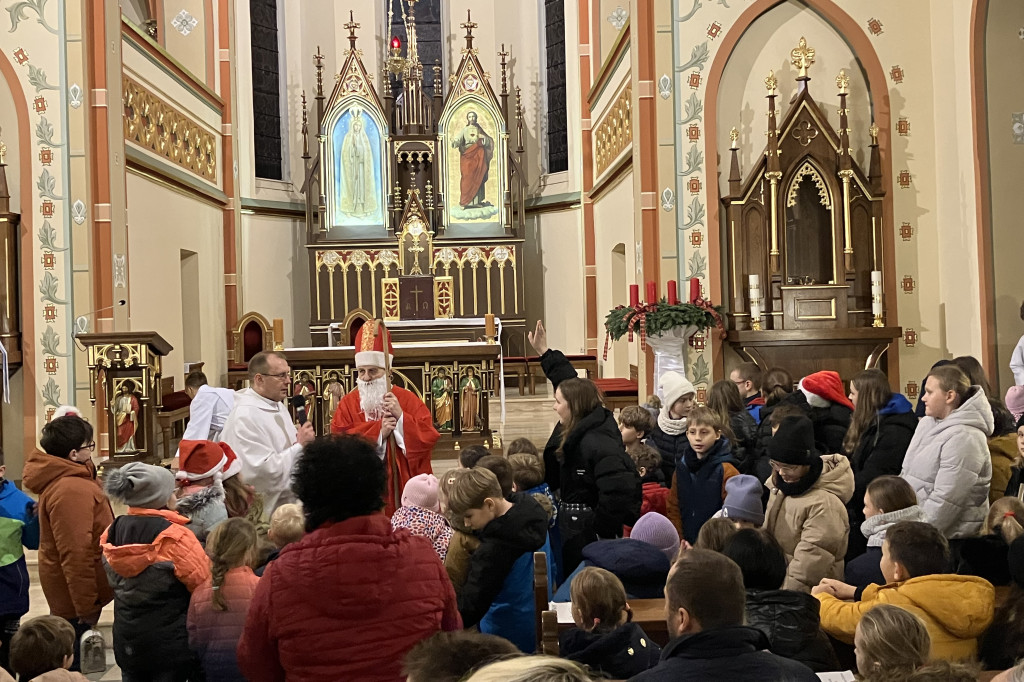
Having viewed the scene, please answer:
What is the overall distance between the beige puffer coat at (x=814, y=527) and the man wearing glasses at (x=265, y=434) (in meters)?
2.24

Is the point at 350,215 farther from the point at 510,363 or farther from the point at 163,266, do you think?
the point at 163,266

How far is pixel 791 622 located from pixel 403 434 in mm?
3187

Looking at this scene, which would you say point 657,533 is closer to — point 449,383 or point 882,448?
point 882,448

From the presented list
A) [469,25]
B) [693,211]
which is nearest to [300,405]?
[693,211]

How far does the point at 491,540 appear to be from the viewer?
324 centimetres

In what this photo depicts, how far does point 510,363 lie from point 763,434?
10.4 m

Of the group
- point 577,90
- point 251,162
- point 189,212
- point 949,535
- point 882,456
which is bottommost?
point 949,535

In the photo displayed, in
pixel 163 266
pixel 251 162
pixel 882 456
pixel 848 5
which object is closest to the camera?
pixel 882 456

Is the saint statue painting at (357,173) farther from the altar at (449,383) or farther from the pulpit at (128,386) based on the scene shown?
the pulpit at (128,386)

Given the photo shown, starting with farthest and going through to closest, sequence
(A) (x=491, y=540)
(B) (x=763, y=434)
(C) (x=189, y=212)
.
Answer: (C) (x=189, y=212) < (B) (x=763, y=434) < (A) (x=491, y=540)

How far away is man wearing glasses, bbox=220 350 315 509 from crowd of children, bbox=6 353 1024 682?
0.41m

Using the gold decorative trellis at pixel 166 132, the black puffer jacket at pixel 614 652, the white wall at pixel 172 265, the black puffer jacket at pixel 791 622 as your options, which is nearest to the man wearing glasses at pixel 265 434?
the black puffer jacket at pixel 614 652

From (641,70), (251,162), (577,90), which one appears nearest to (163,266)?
(251,162)

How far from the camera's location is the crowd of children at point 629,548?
242 centimetres
